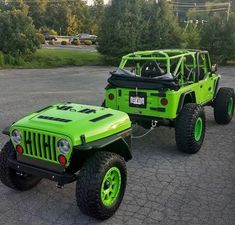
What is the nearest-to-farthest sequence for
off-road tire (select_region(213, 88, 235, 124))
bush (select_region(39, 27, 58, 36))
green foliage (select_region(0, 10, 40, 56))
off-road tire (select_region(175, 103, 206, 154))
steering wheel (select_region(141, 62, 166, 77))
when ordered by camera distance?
off-road tire (select_region(175, 103, 206, 154)) < steering wheel (select_region(141, 62, 166, 77)) < off-road tire (select_region(213, 88, 235, 124)) < green foliage (select_region(0, 10, 40, 56)) < bush (select_region(39, 27, 58, 36))

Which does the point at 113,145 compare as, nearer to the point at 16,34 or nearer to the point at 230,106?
the point at 230,106

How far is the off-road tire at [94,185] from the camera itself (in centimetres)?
430

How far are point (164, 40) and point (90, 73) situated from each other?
791cm

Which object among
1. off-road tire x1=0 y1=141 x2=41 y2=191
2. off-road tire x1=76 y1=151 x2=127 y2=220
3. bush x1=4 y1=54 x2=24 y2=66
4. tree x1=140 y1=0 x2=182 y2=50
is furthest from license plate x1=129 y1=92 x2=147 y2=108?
tree x1=140 y1=0 x2=182 y2=50

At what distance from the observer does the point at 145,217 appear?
4.66m

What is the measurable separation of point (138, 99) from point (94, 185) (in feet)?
10.4

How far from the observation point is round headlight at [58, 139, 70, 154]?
14.2ft

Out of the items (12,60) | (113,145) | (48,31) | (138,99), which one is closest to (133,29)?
(12,60)

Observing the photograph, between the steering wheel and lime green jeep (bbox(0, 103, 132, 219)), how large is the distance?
274cm

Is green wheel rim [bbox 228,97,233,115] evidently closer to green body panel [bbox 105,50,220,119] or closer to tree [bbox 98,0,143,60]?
green body panel [bbox 105,50,220,119]

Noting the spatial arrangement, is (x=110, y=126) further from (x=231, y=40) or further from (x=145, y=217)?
(x=231, y=40)

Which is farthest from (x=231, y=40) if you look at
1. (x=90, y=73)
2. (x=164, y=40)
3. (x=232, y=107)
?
(x=232, y=107)

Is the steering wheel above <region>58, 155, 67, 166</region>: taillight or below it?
above

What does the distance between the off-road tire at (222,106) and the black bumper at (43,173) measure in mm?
5381
